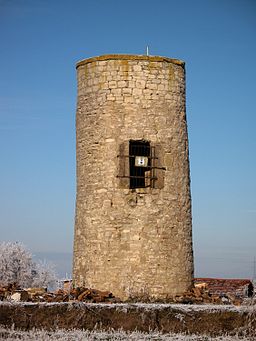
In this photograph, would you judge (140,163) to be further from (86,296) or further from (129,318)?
(129,318)

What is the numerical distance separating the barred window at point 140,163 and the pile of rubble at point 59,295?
274 centimetres

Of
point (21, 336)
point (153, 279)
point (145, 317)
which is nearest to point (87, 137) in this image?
point (153, 279)

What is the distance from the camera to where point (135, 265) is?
19.3m

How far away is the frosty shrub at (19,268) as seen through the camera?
33312mm

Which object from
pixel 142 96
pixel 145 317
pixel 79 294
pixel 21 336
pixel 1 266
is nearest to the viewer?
pixel 21 336

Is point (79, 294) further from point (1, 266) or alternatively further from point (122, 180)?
point (1, 266)

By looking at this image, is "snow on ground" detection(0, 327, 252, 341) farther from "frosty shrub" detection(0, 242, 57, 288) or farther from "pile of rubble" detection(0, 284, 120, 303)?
"frosty shrub" detection(0, 242, 57, 288)

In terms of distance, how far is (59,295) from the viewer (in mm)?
18562

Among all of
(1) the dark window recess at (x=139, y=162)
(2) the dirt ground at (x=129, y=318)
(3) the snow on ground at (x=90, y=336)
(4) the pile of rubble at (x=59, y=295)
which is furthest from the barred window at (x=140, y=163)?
(3) the snow on ground at (x=90, y=336)

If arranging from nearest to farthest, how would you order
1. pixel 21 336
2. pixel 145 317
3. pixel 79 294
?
1. pixel 21 336
2. pixel 145 317
3. pixel 79 294

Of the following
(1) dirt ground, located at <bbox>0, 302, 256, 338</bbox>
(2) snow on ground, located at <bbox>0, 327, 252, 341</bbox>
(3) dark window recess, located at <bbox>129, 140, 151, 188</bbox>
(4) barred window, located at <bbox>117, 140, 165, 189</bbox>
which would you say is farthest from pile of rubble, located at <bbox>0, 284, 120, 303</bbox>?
(2) snow on ground, located at <bbox>0, 327, 252, 341</bbox>

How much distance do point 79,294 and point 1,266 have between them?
15445mm

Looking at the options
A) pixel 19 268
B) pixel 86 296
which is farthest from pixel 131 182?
pixel 19 268

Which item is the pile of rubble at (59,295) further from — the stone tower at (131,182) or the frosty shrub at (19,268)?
the frosty shrub at (19,268)
